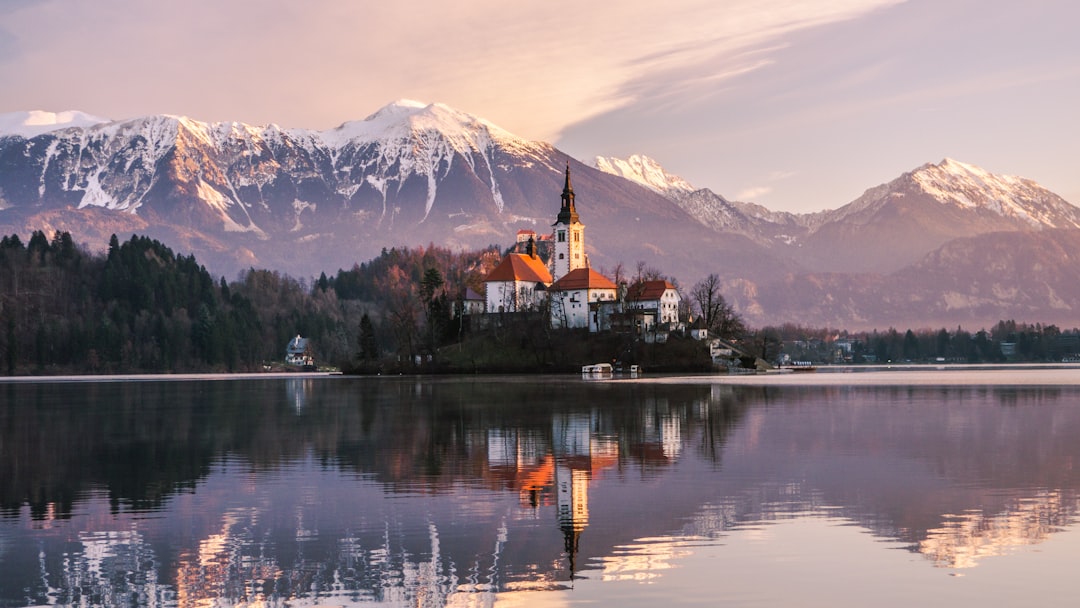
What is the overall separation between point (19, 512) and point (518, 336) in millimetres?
133296

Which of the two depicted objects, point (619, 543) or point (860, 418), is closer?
point (619, 543)

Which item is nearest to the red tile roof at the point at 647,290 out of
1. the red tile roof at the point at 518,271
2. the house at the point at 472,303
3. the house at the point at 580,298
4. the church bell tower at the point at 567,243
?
the house at the point at 580,298

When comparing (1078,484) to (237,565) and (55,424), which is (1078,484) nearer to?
(237,565)

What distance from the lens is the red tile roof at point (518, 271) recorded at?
178m

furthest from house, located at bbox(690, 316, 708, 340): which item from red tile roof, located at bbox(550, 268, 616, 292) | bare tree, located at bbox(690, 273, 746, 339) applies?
red tile roof, located at bbox(550, 268, 616, 292)

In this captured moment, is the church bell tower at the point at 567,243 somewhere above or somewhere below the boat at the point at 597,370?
above

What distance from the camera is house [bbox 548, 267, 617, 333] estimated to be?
551 ft

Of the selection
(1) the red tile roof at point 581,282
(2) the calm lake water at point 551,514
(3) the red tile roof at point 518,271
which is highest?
(3) the red tile roof at point 518,271

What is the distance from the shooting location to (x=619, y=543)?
77.9 feet

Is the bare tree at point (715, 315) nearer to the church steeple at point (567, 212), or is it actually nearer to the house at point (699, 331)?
the house at point (699, 331)

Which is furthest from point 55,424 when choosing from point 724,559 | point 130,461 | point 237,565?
point 724,559

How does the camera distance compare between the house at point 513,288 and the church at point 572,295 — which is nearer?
the church at point 572,295

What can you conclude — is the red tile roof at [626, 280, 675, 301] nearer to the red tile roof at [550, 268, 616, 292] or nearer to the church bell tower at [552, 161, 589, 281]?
the red tile roof at [550, 268, 616, 292]

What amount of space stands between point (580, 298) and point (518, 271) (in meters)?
14.3
